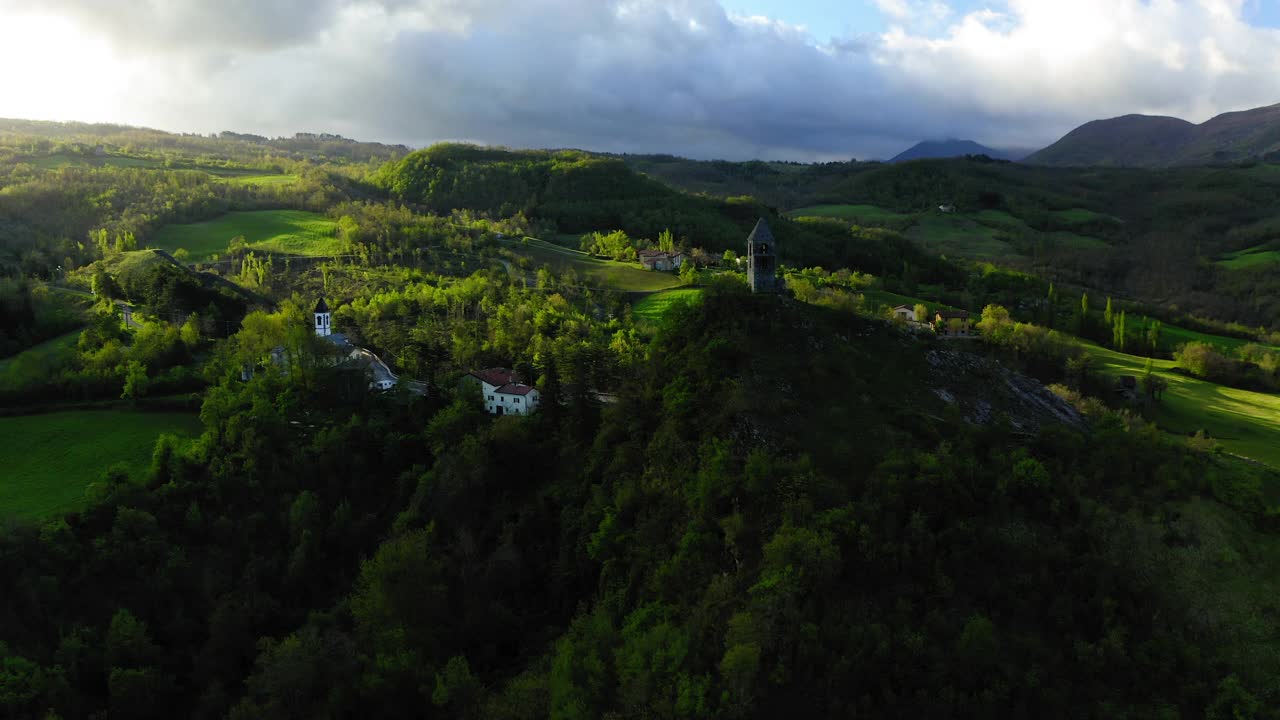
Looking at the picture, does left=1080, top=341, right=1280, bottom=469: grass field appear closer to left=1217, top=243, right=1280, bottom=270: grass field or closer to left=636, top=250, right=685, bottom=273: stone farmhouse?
left=636, top=250, right=685, bottom=273: stone farmhouse

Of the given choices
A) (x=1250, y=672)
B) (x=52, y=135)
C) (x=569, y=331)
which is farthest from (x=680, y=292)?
(x=52, y=135)

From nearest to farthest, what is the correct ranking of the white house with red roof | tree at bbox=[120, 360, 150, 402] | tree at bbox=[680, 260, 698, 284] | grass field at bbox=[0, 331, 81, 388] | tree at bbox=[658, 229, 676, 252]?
tree at bbox=[120, 360, 150, 402] → grass field at bbox=[0, 331, 81, 388] → the white house with red roof → tree at bbox=[680, 260, 698, 284] → tree at bbox=[658, 229, 676, 252]

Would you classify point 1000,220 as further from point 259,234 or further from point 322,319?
point 322,319

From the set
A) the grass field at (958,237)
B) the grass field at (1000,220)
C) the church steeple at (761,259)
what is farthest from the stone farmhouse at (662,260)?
the grass field at (1000,220)

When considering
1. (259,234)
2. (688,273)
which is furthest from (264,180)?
(688,273)

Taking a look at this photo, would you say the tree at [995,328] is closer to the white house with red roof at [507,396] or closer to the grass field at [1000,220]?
the white house with red roof at [507,396]

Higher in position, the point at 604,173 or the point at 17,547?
the point at 604,173

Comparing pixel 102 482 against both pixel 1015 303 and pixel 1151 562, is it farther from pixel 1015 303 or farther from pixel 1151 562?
pixel 1015 303

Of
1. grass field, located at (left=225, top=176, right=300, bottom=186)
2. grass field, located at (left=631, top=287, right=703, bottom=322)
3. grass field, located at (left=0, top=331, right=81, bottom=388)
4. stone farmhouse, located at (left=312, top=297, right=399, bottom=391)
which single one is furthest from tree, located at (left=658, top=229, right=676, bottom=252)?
grass field, located at (left=225, top=176, right=300, bottom=186)
